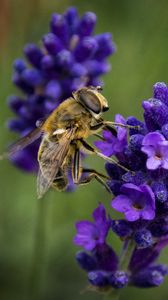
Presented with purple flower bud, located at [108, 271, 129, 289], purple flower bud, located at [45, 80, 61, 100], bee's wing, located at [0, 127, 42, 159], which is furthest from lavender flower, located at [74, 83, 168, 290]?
purple flower bud, located at [45, 80, 61, 100]

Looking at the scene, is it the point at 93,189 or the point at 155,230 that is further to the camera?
the point at 93,189

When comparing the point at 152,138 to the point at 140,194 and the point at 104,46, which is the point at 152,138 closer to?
the point at 140,194

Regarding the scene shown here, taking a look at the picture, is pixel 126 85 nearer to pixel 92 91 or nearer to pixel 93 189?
pixel 93 189

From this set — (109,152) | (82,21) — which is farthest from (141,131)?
(82,21)

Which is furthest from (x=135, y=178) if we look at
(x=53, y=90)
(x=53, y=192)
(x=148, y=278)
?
(x=53, y=192)

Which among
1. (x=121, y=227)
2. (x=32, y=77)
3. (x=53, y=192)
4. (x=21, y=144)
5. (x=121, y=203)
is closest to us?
(x=121, y=203)
